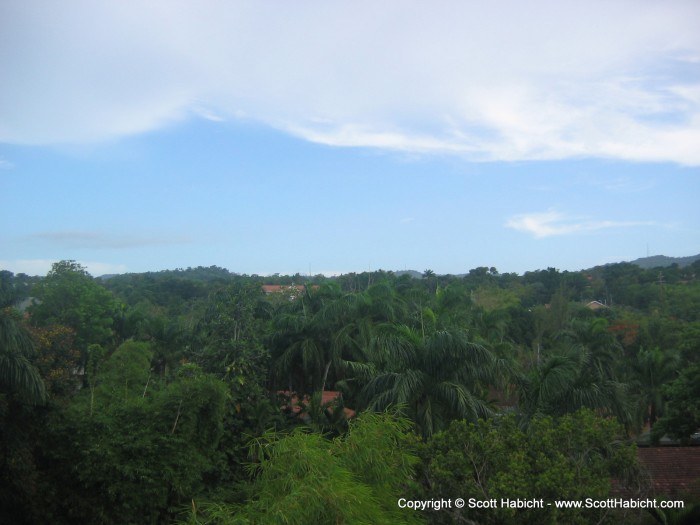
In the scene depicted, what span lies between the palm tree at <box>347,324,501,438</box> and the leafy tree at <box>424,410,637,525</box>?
381 centimetres

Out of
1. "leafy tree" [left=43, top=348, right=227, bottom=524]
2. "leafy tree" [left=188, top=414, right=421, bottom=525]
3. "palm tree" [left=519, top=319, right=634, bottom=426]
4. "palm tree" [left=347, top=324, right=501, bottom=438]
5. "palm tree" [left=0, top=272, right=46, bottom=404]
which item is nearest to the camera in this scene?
"leafy tree" [left=188, top=414, right=421, bottom=525]

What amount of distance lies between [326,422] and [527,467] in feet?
24.9

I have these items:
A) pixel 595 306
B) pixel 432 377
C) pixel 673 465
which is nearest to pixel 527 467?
pixel 432 377

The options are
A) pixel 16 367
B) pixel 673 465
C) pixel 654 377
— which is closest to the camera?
pixel 16 367

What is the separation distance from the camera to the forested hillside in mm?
8195

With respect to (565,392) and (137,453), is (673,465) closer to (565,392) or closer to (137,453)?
(565,392)

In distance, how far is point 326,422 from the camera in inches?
588

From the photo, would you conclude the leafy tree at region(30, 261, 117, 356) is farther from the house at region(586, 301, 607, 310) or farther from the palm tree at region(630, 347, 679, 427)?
the house at region(586, 301, 607, 310)

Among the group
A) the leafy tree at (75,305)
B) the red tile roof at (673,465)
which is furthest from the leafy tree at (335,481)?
the leafy tree at (75,305)

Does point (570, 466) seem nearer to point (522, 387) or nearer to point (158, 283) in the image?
point (522, 387)

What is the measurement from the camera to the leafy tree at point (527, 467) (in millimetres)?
7668

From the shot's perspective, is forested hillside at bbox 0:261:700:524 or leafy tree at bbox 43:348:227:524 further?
leafy tree at bbox 43:348:227:524

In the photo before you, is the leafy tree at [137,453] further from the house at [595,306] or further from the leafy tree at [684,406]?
the house at [595,306]

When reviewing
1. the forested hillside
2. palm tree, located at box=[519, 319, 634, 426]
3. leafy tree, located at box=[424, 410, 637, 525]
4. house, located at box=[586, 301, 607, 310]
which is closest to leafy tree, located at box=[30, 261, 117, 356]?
the forested hillside
